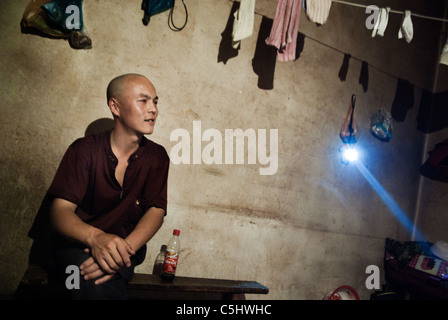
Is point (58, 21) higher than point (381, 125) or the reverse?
the reverse

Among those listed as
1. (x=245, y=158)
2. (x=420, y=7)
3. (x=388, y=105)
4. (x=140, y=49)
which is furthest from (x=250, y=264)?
(x=420, y=7)

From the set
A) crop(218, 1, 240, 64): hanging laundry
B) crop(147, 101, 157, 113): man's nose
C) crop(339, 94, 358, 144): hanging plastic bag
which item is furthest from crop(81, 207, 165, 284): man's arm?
crop(339, 94, 358, 144): hanging plastic bag

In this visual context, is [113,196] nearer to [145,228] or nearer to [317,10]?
[145,228]

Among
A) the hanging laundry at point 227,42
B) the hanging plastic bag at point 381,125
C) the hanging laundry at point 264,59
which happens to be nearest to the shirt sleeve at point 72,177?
the hanging laundry at point 227,42

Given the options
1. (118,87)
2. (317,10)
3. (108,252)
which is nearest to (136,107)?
(118,87)

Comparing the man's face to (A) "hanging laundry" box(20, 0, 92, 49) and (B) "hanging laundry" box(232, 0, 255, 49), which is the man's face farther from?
(B) "hanging laundry" box(232, 0, 255, 49)

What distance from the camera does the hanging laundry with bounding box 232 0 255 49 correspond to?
3104mm

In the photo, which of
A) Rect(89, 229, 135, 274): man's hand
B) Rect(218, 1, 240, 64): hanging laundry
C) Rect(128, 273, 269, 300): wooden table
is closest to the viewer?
Rect(89, 229, 135, 274): man's hand

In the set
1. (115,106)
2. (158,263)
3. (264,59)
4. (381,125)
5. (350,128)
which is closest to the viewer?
(115,106)

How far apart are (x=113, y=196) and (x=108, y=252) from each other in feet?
1.84

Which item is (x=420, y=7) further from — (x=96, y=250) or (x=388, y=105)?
(x=96, y=250)

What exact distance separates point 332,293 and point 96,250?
3508mm

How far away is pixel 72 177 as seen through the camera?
205 cm
